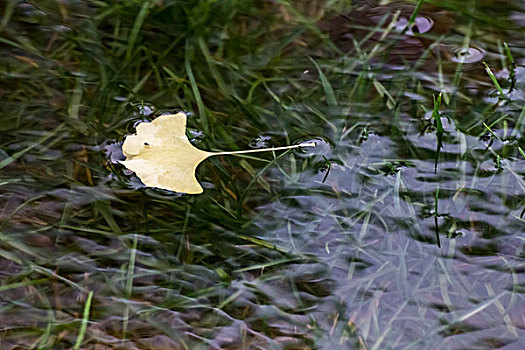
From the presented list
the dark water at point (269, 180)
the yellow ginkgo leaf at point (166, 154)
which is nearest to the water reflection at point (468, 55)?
the dark water at point (269, 180)

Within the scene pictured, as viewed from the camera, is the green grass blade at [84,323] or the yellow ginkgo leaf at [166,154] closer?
the green grass blade at [84,323]

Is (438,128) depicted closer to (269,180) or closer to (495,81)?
(495,81)

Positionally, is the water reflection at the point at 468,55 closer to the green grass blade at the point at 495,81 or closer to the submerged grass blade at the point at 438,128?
the green grass blade at the point at 495,81

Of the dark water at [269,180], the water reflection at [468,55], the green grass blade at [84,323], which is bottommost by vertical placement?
the green grass blade at [84,323]

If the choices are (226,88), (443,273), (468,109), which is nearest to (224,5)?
(226,88)

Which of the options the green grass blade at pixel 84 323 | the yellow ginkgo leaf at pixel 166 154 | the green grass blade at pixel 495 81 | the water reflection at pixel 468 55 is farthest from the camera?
the water reflection at pixel 468 55

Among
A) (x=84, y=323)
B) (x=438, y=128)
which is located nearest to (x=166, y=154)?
(x=84, y=323)
